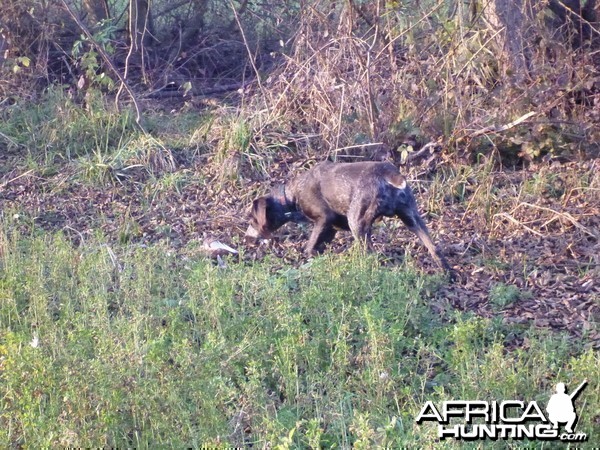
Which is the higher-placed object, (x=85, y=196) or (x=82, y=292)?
(x=82, y=292)

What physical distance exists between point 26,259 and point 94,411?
3.42 m

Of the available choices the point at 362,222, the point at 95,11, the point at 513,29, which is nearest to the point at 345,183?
the point at 362,222

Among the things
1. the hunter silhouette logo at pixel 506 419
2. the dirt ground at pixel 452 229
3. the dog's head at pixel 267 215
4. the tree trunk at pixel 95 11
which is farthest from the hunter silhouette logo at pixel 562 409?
the tree trunk at pixel 95 11

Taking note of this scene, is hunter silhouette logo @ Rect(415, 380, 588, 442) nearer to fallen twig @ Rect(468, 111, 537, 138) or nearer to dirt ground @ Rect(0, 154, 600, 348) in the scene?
dirt ground @ Rect(0, 154, 600, 348)

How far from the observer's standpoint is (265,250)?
857 cm

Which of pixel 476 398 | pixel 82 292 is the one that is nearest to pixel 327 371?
pixel 476 398

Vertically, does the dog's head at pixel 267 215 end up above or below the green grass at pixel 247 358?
below

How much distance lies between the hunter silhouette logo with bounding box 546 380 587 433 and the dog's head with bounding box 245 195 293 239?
4.30 meters

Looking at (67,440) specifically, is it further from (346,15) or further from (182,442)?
(346,15)

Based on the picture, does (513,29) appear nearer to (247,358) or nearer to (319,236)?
(319,236)

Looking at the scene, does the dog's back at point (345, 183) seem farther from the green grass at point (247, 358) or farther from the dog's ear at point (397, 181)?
the green grass at point (247, 358)

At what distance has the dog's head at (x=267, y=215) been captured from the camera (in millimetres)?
8609

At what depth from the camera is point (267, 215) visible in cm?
859

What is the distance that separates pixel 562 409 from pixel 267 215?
4370 millimetres
